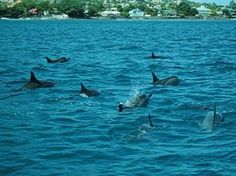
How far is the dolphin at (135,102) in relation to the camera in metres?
22.5

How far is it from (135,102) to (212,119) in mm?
4644

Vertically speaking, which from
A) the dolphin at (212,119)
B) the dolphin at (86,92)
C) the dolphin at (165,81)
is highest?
the dolphin at (212,119)

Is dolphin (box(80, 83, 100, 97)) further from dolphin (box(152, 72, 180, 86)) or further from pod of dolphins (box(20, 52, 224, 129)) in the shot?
dolphin (box(152, 72, 180, 86))

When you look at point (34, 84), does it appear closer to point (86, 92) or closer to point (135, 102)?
point (86, 92)

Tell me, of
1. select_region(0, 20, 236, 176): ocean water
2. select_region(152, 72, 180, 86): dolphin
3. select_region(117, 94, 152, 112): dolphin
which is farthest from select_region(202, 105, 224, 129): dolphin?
select_region(152, 72, 180, 86): dolphin

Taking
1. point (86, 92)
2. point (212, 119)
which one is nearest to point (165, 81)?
point (86, 92)

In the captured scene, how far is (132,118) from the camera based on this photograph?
2055cm

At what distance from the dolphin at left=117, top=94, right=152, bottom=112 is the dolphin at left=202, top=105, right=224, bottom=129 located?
365cm

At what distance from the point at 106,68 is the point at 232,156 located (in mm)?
24057

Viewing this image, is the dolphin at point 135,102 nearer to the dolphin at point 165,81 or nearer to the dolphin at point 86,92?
the dolphin at point 86,92

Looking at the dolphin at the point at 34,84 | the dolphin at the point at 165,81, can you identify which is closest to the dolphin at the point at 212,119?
the dolphin at the point at 165,81

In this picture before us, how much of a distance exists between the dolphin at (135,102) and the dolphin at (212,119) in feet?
12.0

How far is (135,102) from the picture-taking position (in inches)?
925

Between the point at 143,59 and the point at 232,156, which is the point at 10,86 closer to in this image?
the point at 232,156
